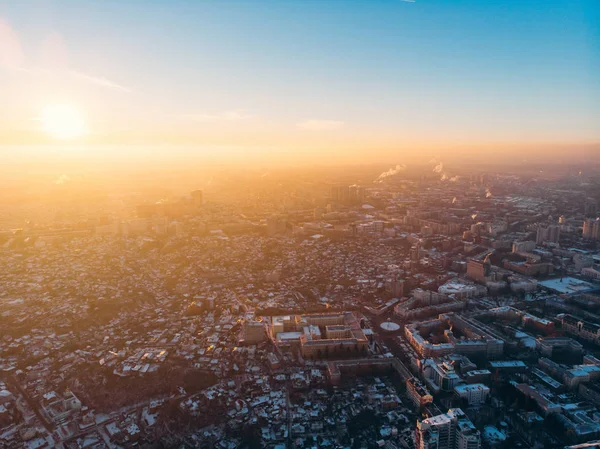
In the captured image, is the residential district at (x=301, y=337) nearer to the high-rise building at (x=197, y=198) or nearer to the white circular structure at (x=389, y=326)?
the white circular structure at (x=389, y=326)

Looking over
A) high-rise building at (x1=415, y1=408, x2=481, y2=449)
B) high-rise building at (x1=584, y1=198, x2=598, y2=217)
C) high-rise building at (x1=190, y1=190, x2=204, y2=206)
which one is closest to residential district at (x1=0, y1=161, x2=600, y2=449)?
high-rise building at (x1=415, y1=408, x2=481, y2=449)

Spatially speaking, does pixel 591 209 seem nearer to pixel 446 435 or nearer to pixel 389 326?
pixel 389 326

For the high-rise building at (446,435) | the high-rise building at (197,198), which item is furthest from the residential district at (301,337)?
the high-rise building at (197,198)

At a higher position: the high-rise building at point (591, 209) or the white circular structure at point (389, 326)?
the high-rise building at point (591, 209)

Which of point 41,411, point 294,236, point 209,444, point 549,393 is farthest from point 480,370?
point 294,236

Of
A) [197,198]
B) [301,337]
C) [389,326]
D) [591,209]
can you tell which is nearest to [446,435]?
[301,337]

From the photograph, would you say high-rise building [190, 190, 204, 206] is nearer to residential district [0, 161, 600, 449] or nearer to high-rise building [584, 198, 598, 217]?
residential district [0, 161, 600, 449]
